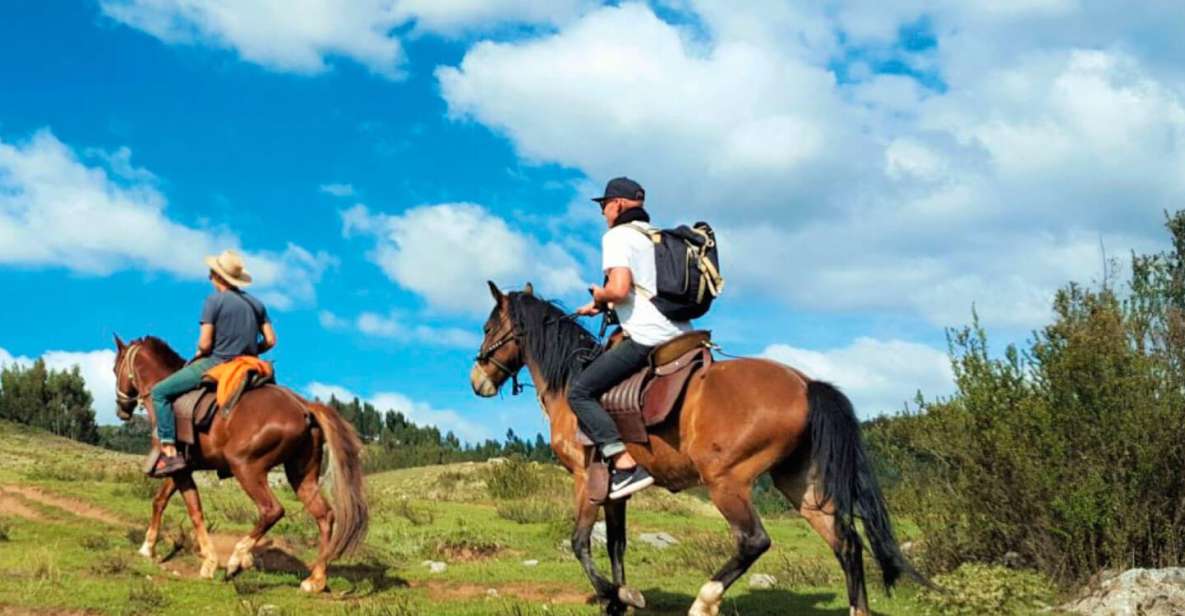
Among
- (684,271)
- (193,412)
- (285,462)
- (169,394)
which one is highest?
(684,271)

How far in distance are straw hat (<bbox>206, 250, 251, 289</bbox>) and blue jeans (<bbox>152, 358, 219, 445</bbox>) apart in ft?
3.28

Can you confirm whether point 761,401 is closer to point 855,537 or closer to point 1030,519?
point 855,537

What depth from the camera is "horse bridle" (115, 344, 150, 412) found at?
40.5 feet

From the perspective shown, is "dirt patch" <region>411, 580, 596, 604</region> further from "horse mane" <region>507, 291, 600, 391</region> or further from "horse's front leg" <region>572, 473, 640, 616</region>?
"horse mane" <region>507, 291, 600, 391</region>

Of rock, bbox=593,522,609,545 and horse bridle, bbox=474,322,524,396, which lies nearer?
horse bridle, bbox=474,322,524,396

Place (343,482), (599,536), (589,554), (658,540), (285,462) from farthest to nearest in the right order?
(658,540)
(599,536)
(285,462)
(343,482)
(589,554)

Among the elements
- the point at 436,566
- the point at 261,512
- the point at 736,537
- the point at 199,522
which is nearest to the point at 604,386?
the point at 736,537

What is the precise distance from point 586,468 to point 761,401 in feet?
6.54

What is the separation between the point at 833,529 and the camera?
8.38 m

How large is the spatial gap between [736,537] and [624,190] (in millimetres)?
3172

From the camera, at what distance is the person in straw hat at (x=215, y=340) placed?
37.5 feet

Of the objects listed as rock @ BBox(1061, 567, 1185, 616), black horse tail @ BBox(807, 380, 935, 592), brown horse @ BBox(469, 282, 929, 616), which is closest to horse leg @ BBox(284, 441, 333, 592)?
brown horse @ BBox(469, 282, 929, 616)

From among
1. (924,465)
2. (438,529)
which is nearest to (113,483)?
(438,529)

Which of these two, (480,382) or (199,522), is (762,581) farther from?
(199,522)
